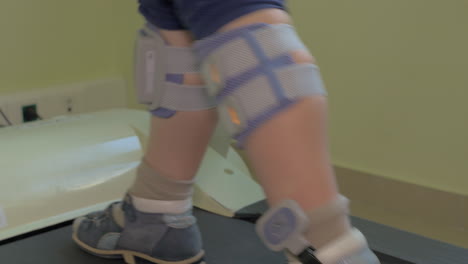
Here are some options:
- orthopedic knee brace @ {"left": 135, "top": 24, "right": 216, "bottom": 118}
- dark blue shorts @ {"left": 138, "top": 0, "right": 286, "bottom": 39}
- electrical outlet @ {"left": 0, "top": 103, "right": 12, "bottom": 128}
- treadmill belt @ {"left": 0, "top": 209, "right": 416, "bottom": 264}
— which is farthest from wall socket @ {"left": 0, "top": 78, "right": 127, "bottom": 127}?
dark blue shorts @ {"left": 138, "top": 0, "right": 286, "bottom": 39}

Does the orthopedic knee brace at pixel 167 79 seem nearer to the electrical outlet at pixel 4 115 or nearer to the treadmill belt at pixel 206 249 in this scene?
the treadmill belt at pixel 206 249

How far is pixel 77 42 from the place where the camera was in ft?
6.35

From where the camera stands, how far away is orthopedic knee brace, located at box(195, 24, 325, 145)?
0.69 metres

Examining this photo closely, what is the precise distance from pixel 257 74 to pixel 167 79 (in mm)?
276

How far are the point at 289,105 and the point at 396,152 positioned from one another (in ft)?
3.43

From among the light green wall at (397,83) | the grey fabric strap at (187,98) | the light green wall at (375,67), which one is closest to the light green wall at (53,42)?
the light green wall at (375,67)

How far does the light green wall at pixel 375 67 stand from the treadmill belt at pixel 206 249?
583 millimetres

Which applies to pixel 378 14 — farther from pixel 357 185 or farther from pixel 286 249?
pixel 286 249

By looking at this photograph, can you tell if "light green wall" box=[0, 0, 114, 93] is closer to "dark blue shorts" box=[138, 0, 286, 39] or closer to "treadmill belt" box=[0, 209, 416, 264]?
"treadmill belt" box=[0, 209, 416, 264]

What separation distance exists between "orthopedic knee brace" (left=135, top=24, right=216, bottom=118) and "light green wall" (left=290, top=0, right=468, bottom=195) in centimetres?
81

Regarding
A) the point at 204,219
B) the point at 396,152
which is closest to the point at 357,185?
the point at 396,152

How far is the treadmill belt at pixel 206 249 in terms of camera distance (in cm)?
107

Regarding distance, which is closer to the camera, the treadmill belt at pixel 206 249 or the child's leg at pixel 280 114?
the child's leg at pixel 280 114

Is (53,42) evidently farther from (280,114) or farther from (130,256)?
(280,114)
